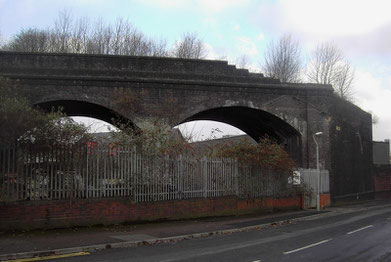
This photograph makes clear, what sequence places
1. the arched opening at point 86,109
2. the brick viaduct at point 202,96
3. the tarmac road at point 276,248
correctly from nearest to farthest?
the tarmac road at point 276,248 < the brick viaduct at point 202,96 < the arched opening at point 86,109

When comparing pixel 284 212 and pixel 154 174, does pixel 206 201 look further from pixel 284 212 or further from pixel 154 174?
pixel 284 212

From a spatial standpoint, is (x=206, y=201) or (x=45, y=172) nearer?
(x=45, y=172)

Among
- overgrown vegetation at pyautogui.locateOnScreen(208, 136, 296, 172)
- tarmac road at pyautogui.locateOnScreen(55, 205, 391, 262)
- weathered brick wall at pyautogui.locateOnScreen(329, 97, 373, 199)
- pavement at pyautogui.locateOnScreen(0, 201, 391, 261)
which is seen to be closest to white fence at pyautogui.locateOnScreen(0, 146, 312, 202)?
overgrown vegetation at pyautogui.locateOnScreen(208, 136, 296, 172)

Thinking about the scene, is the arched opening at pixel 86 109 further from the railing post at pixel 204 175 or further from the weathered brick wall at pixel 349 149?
the weathered brick wall at pixel 349 149

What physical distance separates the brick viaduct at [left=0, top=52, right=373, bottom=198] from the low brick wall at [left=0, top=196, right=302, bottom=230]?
19.0 feet

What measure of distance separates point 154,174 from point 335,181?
47.7ft

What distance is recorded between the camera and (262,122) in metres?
24.6

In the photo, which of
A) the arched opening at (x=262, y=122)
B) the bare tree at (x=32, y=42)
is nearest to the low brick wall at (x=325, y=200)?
the arched opening at (x=262, y=122)

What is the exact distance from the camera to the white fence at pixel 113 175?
1204cm

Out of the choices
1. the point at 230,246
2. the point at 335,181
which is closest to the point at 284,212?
the point at 335,181

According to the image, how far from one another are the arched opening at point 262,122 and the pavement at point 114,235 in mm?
7873

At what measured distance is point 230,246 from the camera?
33.3 feet

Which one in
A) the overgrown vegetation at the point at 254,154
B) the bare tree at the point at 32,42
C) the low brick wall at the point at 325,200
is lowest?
the low brick wall at the point at 325,200

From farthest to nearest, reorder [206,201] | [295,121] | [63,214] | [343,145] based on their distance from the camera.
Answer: [343,145] < [295,121] < [206,201] < [63,214]
